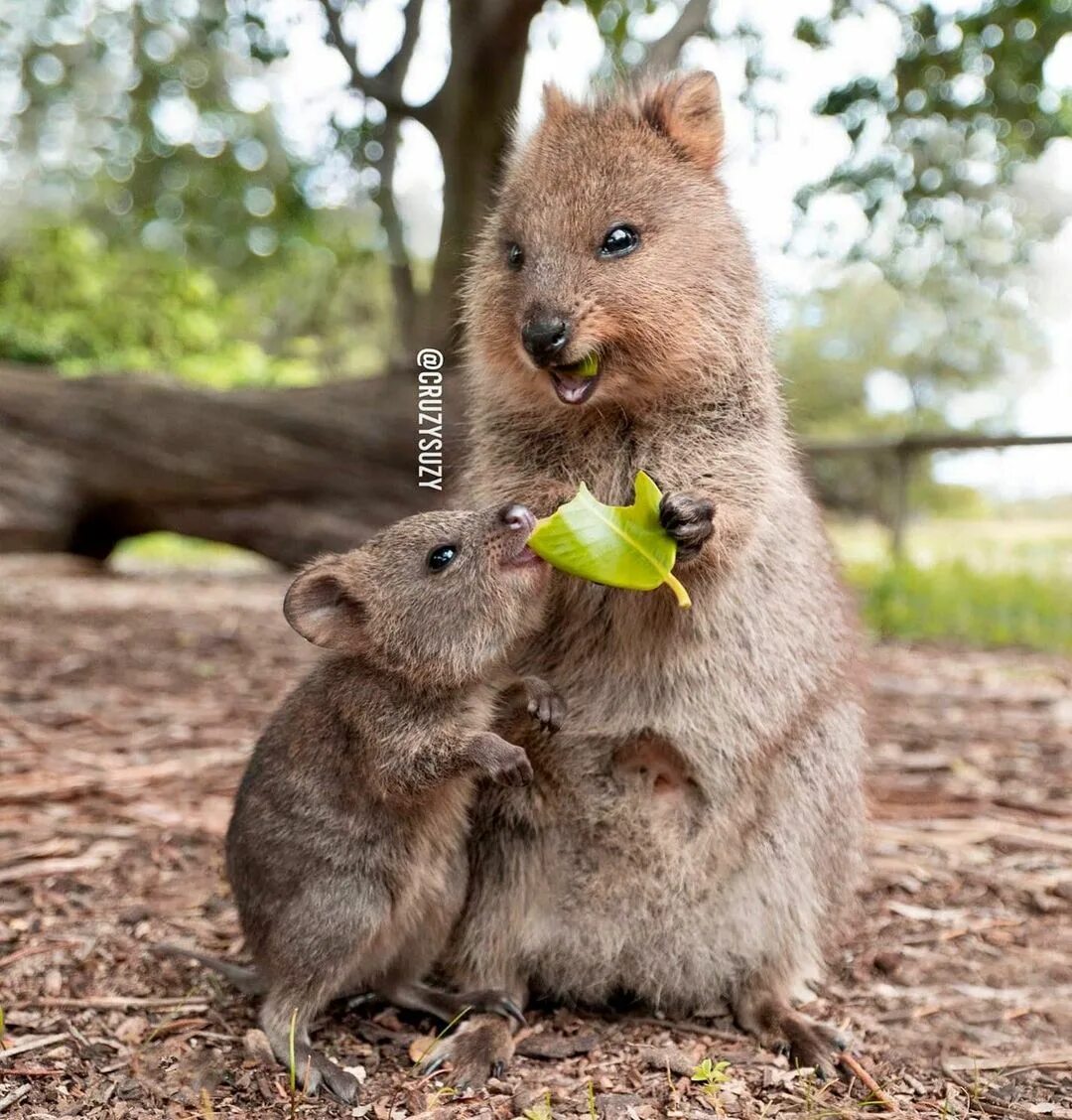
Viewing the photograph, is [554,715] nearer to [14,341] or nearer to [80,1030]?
[80,1030]

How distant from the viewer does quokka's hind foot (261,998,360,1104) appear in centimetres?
279

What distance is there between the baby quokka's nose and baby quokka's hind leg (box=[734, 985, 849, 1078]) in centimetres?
148

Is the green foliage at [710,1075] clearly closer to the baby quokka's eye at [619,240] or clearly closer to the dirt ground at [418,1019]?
the dirt ground at [418,1019]

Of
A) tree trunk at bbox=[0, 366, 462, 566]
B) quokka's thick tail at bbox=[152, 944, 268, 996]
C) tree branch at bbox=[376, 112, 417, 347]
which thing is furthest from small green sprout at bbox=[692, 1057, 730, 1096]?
tree branch at bbox=[376, 112, 417, 347]

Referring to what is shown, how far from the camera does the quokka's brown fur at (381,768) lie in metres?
2.92

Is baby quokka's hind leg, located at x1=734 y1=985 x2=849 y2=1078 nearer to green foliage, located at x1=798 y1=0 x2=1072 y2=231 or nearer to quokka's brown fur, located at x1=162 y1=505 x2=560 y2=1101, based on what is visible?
quokka's brown fur, located at x1=162 y1=505 x2=560 y2=1101

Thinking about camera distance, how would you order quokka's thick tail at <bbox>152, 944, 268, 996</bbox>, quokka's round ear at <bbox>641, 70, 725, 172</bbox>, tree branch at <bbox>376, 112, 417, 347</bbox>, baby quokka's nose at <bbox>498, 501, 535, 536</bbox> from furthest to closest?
tree branch at <bbox>376, 112, 417, 347</bbox> → quokka's round ear at <bbox>641, 70, 725, 172</bbox> → quokka's thick tail at <bbox>152, 944, 268, 996</bbox> → baby quokka's nose at <bbox>498, 501, 535, 536</bbox>

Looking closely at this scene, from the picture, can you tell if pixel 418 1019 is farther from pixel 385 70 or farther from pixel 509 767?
pixel 385 70

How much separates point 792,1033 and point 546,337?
1.98 m

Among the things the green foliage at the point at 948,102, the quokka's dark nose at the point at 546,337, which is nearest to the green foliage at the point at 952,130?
the green foliage at the point at 948,102

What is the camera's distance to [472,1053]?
9.80 ft

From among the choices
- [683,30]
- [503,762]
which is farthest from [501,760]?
[683,30]

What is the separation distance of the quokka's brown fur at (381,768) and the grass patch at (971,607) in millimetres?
7607

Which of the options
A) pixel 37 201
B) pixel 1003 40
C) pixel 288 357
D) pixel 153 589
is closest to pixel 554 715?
pixel 1003 40
